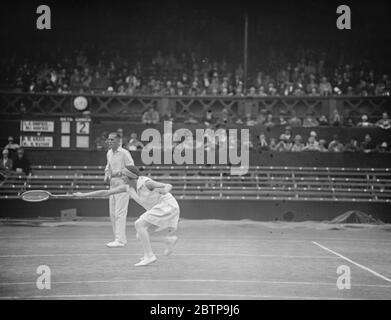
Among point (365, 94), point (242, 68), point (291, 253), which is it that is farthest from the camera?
point (242, 68)

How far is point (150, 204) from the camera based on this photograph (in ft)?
35.7

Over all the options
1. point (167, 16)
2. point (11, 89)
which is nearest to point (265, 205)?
point (11, 89)

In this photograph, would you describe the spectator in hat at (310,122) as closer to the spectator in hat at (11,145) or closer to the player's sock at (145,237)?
the spectator in hat at (11,145)

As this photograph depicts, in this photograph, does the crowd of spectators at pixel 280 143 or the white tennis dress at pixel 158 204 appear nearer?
the white tennis dress at pixel 158 204

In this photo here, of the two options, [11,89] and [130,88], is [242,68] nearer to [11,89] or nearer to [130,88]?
[130,88]

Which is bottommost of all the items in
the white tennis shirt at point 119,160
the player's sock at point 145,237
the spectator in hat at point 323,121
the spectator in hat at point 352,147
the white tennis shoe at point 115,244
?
the white tennis shoe at point 115,244

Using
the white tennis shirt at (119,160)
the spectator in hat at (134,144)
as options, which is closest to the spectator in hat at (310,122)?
the spectator in hat at (134,144)

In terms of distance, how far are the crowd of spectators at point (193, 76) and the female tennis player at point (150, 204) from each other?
15.0m

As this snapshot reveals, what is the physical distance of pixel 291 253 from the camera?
1240 cm

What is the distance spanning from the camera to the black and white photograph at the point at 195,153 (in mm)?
9844

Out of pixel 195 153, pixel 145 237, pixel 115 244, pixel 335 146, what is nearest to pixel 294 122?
pixel 335 146

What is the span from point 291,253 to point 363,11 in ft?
69.7

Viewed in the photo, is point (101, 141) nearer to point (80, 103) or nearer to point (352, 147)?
point (80, 103)

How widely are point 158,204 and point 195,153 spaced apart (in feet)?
34.3
